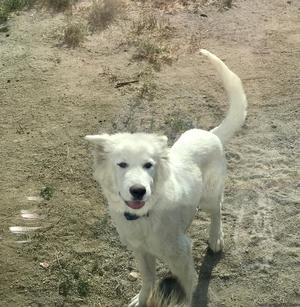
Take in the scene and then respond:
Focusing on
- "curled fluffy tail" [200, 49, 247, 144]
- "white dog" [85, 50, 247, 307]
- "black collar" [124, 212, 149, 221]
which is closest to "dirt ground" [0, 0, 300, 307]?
"white dog" [85, 50, 247, 307]

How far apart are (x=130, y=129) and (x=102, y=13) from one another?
2810 millimetres

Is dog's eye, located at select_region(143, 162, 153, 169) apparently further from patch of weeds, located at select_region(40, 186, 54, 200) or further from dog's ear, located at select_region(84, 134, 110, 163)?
patch of weeds, located at select_region(40, 186, 54, 200)

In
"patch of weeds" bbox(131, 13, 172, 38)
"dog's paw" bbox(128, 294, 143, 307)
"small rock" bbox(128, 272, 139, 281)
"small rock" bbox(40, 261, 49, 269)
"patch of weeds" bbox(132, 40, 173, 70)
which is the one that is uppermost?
"patch of weeds" bbox(131, 13, 172, 38)

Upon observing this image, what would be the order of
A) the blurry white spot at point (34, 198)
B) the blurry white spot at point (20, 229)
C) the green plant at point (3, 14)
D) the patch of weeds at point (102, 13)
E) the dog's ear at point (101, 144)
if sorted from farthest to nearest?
the green plant at point (3, 14), the patch of weeds at point (102, 13), the blurry white spot at point (34, 198), the blurry white spot at point (20, 229), the dog's ear at point (101, 144)

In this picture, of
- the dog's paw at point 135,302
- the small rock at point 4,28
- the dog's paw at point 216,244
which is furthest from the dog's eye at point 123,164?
the small rock at point 4,28

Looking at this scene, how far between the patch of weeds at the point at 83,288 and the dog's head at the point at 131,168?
1202 mm

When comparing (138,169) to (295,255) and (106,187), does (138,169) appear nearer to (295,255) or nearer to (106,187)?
(106,187)

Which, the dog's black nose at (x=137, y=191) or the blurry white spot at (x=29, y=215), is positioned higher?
the dog's black nose at (x=137, y=191)

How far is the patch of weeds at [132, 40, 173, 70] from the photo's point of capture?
717 centimetres

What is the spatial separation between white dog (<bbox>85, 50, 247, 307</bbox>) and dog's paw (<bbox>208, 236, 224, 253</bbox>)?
0.37m

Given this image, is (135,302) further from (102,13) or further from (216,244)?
(102,13)

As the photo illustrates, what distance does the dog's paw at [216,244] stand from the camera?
4652 mm

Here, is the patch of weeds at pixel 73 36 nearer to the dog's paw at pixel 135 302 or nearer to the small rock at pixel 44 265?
the small rock at pixel 44 265

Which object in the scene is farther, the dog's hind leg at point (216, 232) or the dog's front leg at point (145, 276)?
the dog's hind leg at point (216, 232)
